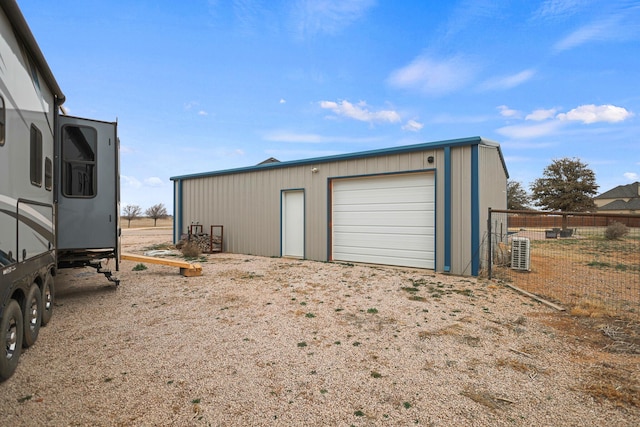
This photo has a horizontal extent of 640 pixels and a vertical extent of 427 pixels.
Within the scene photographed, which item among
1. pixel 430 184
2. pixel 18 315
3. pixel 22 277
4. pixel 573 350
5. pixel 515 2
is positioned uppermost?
pixel 515 2

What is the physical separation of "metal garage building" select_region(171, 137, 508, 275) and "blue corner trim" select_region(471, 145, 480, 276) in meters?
0.02

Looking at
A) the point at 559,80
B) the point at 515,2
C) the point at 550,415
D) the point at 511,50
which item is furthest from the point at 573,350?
the point at 559,80

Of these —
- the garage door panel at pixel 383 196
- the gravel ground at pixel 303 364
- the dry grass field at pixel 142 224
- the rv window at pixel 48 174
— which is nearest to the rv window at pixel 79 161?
the rv window at pixel 48 174

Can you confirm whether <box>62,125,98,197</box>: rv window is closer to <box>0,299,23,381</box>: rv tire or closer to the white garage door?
<box>0,299,23,381</box>: rv tire

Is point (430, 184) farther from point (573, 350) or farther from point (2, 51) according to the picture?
point (2, 51)

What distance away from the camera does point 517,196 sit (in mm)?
44312

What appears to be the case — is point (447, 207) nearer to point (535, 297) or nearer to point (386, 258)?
point (386, 258)

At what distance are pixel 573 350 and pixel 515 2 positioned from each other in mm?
8861

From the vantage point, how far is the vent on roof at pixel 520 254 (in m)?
8.16

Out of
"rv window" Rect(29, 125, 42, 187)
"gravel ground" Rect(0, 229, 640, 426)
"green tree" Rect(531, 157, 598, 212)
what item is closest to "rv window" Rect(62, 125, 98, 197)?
"rv window" Rect(29, 125, 42, 187)

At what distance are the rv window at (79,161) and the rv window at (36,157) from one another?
4.47ft

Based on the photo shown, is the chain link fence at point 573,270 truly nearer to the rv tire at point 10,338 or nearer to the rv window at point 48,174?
the rv tire at point 10,338

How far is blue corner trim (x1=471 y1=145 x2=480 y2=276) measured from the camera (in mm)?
7285

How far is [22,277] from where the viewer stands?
3.05m
